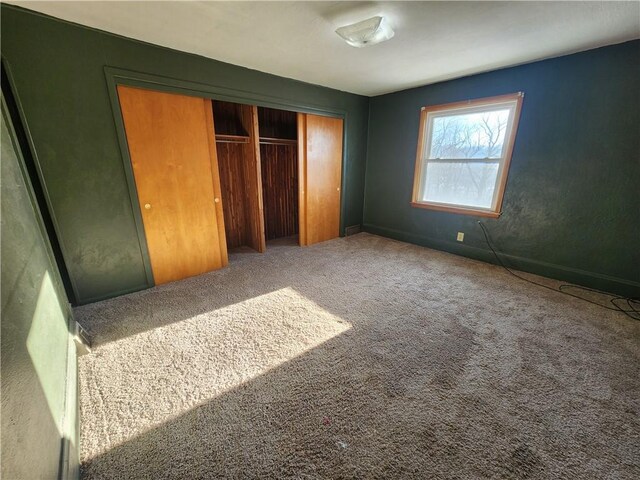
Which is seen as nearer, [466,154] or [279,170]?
[466,154]

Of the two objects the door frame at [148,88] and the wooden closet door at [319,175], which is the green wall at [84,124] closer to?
the door frame at [148,88]

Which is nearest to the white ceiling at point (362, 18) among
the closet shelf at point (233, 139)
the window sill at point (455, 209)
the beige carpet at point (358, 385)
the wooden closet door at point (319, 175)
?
the closet shelf at point (233, 139)

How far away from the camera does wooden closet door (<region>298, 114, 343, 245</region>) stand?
12.2ft

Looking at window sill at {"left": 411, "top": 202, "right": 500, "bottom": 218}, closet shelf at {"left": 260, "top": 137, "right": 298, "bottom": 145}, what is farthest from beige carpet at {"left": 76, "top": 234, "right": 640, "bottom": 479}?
closet shelf at {"left": 260, "top": 137, "right": 298, "bottom": 145}

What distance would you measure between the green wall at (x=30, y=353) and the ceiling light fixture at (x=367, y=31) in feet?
7.45

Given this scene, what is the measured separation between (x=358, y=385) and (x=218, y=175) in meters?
2.55

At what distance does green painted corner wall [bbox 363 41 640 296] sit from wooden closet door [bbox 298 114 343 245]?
1463mm

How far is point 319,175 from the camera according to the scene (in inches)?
155

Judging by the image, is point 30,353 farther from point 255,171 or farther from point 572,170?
point 572,170

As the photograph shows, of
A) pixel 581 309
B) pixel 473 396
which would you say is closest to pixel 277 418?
pixel 473 396

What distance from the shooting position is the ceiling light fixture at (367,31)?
1.84 meters

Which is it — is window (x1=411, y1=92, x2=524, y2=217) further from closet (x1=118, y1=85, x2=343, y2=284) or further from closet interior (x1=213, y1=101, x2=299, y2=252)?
closet interior (x1=213, y1=101, x2=299, y2=252)

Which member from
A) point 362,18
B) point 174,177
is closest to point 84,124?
point 174,177

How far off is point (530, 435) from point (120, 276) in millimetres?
3258
